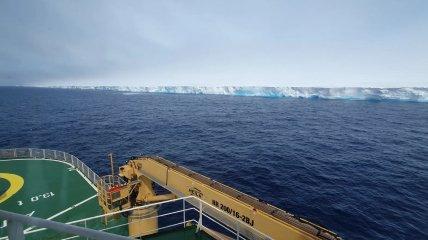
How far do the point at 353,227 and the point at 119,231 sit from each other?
68.8 feet

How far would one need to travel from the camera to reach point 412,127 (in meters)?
75.0

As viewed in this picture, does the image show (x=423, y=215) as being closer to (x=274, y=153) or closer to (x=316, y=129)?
(x=274, y=153)

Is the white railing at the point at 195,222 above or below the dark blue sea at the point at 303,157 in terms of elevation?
above

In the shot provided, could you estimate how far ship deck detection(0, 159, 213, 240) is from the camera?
19312 millimetres

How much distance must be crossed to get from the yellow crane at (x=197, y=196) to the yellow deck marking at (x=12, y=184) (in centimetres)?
974

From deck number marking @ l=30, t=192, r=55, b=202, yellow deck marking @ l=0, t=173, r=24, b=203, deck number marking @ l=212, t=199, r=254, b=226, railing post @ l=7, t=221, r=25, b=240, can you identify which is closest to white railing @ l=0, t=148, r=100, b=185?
yellow deck marking @ l=0, t=173, r=24, b=203

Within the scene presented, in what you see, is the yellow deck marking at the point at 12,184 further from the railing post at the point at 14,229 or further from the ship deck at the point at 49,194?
the railing post at the point at 14,229

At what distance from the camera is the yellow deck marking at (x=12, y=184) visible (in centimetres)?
2233

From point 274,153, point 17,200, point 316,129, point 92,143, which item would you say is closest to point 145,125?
point 92,143

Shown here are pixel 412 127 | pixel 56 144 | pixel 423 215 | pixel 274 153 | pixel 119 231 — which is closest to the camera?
pixel 119 231

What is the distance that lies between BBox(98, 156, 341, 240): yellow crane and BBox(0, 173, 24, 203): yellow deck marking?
9.74 meters

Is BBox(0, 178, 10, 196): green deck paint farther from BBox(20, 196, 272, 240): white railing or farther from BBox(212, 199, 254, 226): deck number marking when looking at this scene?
BBox(212, 199, 254, 226): deck number marking

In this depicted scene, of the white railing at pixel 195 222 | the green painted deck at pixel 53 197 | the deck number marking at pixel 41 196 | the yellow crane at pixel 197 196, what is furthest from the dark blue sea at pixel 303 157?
the deck number marking at pixel 41 196

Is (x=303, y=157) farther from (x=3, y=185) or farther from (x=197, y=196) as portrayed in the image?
(x=3, y=185)
